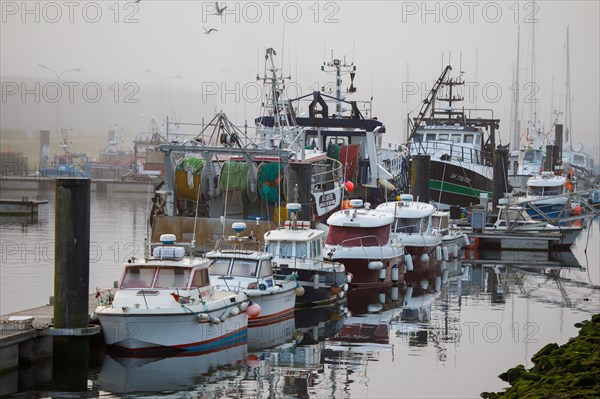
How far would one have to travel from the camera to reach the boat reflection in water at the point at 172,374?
76.1ft

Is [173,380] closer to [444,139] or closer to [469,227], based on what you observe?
[469,227]

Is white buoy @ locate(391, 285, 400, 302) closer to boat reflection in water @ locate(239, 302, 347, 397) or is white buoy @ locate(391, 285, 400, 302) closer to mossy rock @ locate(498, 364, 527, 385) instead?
boat reflection in water @ locate(239, 302, 347, 397)

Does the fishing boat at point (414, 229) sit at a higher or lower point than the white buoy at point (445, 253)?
higher

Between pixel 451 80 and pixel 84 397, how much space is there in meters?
52.8

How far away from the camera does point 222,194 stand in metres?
41.0

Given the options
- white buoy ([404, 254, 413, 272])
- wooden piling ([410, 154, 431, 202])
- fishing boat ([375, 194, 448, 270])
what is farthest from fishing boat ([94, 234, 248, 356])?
wooden piling ([410, 154, 431, 202])

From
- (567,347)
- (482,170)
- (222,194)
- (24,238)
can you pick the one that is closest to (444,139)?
(482,170)

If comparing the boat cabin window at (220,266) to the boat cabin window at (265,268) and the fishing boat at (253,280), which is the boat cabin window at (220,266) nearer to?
the fishing boat at (253,280)

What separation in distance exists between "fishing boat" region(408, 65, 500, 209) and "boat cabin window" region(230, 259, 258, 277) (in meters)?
34.5

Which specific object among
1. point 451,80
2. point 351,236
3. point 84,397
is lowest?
point 84,397

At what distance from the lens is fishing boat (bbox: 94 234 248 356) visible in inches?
Result: 981

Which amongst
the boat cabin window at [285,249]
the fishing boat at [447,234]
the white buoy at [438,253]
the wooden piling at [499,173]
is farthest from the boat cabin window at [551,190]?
the boat cabin window at [285,249]

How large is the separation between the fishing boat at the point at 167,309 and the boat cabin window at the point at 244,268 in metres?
1.98

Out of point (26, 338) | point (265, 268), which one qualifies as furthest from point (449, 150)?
point (26, 338)
